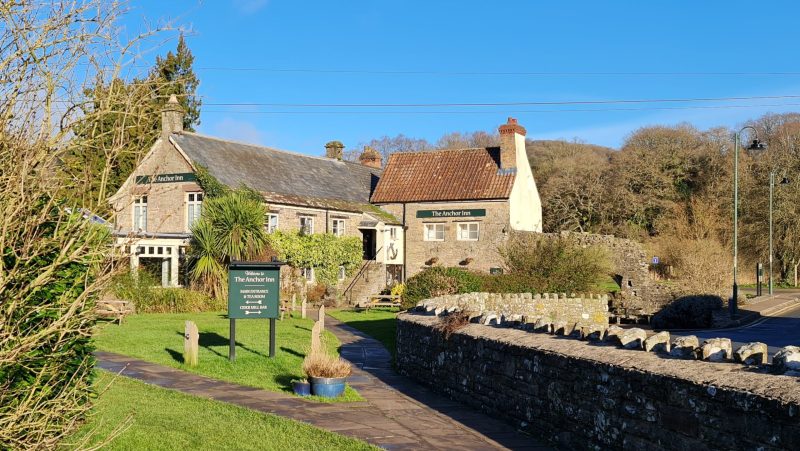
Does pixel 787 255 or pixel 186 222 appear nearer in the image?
pixel 186 222

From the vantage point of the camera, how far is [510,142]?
3919cm

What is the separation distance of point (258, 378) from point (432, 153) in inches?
1235

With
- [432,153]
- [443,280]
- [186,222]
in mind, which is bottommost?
[443,280]

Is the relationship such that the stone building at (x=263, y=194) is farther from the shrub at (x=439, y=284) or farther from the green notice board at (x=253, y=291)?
the green notice board at (x=253, y=291)

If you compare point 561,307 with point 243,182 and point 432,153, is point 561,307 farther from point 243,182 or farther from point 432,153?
point 432,153

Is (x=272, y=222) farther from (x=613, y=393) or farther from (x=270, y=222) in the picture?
(x=613, y=393)

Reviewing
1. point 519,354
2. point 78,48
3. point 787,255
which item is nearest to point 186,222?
point 519,354

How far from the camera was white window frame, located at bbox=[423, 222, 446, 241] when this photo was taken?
132 feet

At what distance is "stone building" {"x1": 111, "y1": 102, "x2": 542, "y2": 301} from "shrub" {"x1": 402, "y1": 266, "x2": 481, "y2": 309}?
31.5 ft

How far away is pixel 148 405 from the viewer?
34.7 ft

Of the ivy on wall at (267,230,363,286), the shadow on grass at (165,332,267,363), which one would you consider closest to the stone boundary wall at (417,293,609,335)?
the shadow on grass at (165,332,267,363)

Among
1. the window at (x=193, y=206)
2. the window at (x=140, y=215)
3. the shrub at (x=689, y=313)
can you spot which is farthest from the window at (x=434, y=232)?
the window at (x=140, y=215)

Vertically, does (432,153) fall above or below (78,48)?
above

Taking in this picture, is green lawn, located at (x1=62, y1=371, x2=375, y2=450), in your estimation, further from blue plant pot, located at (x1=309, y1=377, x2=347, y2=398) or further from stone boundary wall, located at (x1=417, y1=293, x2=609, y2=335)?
stone boundary wall, located at (x1=417, y1=293, x2=609, y2=335)
